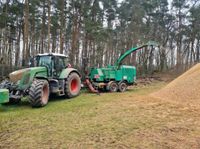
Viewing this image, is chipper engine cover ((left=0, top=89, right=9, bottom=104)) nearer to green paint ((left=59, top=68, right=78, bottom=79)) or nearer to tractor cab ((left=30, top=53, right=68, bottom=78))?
tractor cab ((left=30, top=53, right=68, bottom=78))

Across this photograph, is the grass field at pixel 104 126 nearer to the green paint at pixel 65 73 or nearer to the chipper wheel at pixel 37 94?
the chipper wheel at pixel 37 94


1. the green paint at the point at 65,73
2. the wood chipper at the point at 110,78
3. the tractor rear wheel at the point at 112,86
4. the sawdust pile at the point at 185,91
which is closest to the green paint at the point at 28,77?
the green paint at the point at 65,73

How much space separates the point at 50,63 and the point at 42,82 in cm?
194

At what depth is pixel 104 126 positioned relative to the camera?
7.17 meters

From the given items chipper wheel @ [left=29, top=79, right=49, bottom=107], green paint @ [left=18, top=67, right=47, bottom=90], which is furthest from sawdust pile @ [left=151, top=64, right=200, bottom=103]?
green paint @ [left=18, top=67, right=47, bottom=90]

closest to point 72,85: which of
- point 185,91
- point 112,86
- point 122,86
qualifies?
point 112,86

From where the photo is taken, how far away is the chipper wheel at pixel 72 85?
1241 cm

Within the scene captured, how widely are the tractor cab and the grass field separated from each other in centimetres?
234

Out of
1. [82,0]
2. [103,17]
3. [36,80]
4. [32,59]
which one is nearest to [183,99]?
[36,80]

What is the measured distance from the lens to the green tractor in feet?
32.8

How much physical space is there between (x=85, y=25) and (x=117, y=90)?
12.0 m

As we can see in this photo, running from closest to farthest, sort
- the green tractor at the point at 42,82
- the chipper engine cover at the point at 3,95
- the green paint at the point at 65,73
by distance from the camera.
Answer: the chipper engine cover at the point at 3,95, the green tractor at the point at 42,82, the green paint at the point at 65,73

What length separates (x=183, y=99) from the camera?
401 inches

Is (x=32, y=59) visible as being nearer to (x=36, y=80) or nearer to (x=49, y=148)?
(x=36, y=80)
